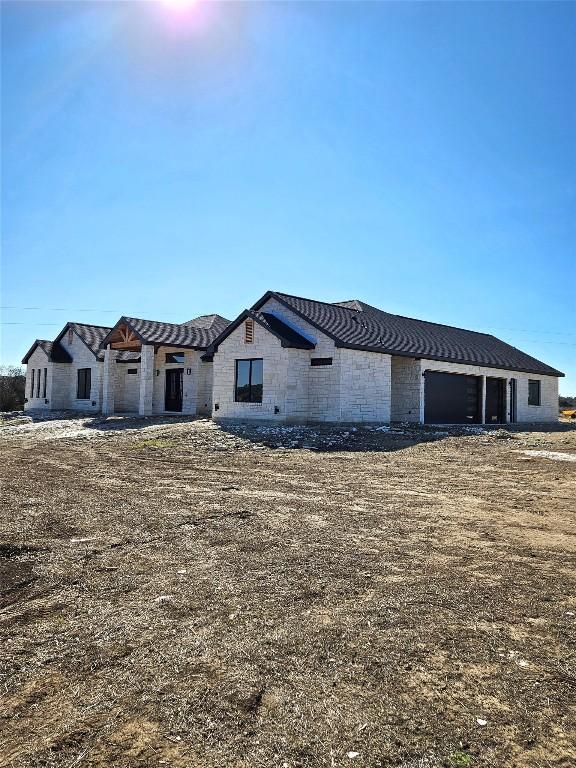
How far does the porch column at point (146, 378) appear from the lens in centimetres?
2708

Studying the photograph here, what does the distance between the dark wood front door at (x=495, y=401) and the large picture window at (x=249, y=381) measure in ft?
43.8

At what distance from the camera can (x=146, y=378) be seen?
89.7 feet

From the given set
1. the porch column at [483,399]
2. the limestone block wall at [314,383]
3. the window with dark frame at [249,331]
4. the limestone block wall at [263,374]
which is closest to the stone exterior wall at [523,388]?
the porch column at [483,399]

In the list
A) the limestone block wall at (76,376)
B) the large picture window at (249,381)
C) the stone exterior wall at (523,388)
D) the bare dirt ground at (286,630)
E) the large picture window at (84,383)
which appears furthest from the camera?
the large picture window at (84,383)

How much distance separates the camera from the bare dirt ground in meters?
2.59

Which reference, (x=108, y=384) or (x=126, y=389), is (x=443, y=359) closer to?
(x=108, y=384)

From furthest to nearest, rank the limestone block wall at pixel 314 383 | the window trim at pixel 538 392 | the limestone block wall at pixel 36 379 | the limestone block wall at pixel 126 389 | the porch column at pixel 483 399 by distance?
the limestone block wall at pixel 36 379
the window trim at pixel 538 392
the limestone block wall at pixel 126 389
the porch column at pixel 483 399
the limestone block wall at pixel 314 383

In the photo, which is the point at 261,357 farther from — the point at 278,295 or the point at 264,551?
the point at 264,551

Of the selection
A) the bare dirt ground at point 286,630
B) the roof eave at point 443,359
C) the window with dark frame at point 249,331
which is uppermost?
the window with dark frame at point 249,331

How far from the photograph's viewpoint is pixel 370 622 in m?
3.85

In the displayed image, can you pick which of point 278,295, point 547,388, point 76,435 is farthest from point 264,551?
point 547,388

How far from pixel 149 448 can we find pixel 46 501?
8.31m

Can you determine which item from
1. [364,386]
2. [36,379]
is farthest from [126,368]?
[364,386]

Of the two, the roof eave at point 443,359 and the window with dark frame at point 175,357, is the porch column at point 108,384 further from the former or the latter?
the roof eave at point 443,359
